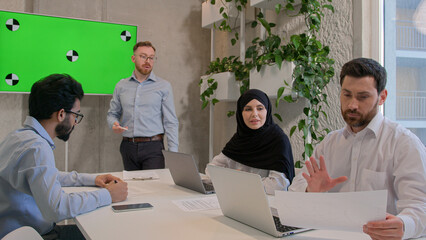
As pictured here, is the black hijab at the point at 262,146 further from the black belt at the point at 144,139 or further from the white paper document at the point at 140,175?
the black belt at the point at 144,139

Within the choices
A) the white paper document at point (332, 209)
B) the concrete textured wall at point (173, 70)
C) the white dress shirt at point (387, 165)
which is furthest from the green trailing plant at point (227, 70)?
the white paper document at point (332, 209)

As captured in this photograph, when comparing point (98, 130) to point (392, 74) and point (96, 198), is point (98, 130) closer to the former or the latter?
point (96, 198)

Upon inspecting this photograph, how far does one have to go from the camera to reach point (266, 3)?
3268 millimetres

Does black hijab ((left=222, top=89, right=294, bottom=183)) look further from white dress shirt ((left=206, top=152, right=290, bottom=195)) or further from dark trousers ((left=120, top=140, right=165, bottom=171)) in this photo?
dark trousers ((left=120, top=140, right=165, bottom=171))

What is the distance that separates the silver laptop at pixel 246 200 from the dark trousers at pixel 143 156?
1.93 m

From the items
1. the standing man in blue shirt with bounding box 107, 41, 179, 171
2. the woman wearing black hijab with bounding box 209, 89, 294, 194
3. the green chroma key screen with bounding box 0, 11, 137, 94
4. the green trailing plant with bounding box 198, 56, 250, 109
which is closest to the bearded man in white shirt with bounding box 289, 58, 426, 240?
the woman wearing black hijab with bounding box 209, 89, 294, 194

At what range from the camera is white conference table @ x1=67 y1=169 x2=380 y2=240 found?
50.3 inches

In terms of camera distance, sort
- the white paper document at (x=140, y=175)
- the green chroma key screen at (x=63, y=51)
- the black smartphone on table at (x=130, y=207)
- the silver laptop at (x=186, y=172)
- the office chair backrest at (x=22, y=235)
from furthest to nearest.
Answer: the green chroma key screen at (x=63, y=51) → the white paper document at (x=140, y=175) → the silver laptop at (x=186, y=172) → the black smartphone on table at (x=130, y=207) → the office chair backrest at (x=22, y=235)

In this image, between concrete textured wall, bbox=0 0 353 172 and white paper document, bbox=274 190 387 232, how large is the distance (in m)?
1.81

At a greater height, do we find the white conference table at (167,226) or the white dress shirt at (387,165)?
the white dress shirt at (387,165)

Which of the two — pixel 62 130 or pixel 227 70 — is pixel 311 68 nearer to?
pixel 227 70

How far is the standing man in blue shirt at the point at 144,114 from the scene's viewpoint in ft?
11.2

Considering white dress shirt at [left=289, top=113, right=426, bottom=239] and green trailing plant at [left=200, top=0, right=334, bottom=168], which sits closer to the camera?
white dress shirt at [left=289, top=113, right=426, bottom=239]

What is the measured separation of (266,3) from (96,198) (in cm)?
235
